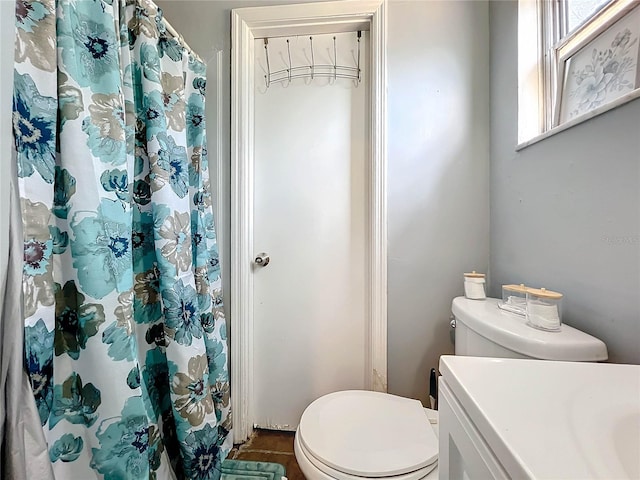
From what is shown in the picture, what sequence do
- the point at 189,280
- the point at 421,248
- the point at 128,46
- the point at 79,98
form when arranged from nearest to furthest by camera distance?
the point at 79,98
the point at 128,46
the point at 189,280
the point at 421,248

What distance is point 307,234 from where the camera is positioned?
4.11 ft

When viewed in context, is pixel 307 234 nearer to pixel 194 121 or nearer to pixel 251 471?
pixel 194 121

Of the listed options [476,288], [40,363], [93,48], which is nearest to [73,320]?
[40,363]

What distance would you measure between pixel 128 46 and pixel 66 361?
827mm

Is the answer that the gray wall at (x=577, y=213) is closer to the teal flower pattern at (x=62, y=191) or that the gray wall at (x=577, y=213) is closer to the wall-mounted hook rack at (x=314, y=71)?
the wall-mounted hook rack at (x=314, y=71)

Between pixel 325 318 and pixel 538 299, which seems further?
pixel 325 318

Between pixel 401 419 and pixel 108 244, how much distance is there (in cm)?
93

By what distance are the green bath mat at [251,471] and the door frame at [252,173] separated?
0.40 ft

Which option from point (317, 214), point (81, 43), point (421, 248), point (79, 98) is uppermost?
point (81, 43)

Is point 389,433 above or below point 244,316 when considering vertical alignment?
below

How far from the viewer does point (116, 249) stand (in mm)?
670

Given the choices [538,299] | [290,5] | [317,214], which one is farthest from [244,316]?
[290,5]

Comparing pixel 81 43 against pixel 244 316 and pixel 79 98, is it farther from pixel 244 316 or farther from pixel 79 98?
pixel 244 316

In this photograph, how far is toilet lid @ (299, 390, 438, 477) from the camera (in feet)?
2.22
